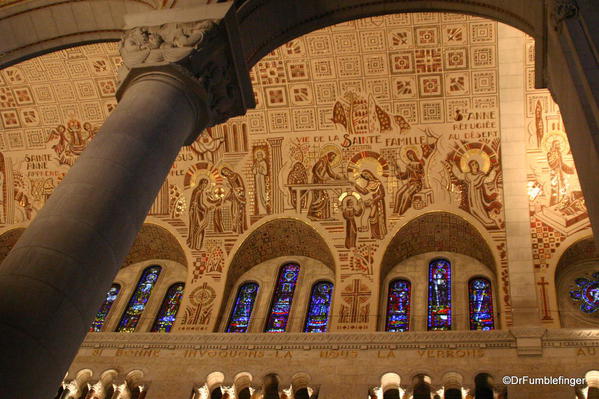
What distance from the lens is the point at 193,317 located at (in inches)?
502

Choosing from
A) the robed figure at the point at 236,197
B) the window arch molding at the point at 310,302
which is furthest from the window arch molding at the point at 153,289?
the window arch molding at the point at 310,302

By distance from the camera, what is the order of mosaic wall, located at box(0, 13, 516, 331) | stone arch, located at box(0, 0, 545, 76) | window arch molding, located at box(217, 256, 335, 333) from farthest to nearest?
window arch molding, located at box(217, 256, 335, 333)
mosaic wall, located at box(0, 13, 516, 331)
stone arch, located at box(0, 0, 545, 76)

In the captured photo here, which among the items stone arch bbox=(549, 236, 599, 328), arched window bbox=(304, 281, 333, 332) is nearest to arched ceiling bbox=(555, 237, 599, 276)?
stone arch bbox=(549, 236, 599, 328)

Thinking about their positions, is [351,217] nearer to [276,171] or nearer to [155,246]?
[276,171]

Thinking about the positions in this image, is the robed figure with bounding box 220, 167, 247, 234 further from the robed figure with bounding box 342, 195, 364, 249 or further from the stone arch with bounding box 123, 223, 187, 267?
the robed figure with bounding box 342, 195, 364, 249

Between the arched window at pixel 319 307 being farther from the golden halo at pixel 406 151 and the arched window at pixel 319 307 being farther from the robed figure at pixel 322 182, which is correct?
the golden halo at pixel 406 151

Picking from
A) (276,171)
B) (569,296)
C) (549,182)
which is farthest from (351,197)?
(569,296)

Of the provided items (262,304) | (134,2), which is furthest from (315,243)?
(134,2)

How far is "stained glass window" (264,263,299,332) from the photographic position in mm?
12648

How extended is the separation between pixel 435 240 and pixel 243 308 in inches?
163

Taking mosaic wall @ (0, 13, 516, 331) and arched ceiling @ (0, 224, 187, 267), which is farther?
arched ceiling @ (0, 224, 187, 267)

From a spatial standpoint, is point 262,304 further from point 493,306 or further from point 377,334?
point 493,306

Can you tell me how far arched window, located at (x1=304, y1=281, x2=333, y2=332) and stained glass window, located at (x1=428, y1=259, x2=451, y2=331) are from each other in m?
1.95

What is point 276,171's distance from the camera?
13.7 metres
